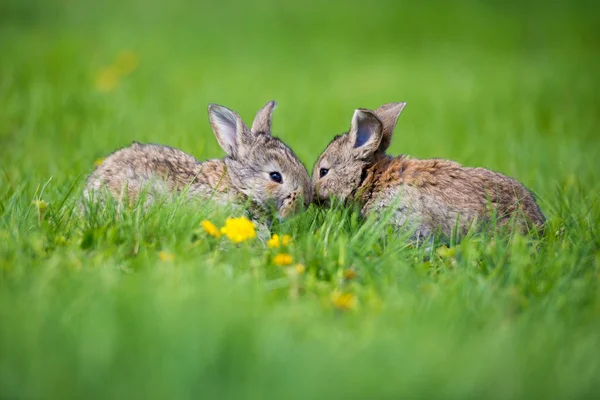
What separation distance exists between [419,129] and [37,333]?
8.17 meters

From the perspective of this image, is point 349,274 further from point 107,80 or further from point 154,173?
point 107,80

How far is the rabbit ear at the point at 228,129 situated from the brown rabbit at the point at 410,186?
72 centimetres

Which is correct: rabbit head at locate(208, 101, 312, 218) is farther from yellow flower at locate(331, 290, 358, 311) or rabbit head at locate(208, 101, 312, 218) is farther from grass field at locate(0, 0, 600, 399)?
yellow flower at locate(331, 290, 358, 311)

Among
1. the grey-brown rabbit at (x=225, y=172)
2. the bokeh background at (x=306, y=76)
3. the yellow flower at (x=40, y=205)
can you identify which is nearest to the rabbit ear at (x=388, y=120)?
the grey-brown rabbit at (x=225, y=172)

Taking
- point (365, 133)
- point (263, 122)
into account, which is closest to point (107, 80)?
point (263, 122)

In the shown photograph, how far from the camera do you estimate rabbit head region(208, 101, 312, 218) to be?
20.0 ft

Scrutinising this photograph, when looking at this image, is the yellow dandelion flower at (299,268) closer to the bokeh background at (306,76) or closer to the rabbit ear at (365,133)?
the rabbit ear at (365,133)

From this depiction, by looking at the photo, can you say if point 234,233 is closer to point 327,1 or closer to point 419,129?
point 419,129

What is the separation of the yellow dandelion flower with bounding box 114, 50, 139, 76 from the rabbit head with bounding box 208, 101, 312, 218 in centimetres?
666

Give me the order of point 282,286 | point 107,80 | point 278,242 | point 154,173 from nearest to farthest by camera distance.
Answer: point 282,286 < point 278,242 < point 154,173 < point 107,80

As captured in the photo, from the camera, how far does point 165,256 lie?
457 centimetres

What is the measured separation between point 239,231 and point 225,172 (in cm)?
137

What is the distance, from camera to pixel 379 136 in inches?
251

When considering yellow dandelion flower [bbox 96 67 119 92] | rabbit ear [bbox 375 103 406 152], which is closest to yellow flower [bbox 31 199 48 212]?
rabbit ear [bbox 375 103 406 152]
